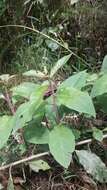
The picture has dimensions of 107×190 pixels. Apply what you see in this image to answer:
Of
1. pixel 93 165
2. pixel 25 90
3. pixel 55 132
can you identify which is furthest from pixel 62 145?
pixel 25 90

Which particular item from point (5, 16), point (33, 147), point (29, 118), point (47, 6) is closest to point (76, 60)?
point (47, 6)

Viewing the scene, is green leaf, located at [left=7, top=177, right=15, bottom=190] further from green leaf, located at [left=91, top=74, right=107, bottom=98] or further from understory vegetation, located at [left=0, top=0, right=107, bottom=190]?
green leaf, located at [left=91, top=74, right=107, bottom=98]

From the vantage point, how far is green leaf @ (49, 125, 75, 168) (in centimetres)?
176

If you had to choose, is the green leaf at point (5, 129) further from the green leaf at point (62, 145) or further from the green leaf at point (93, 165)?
the green leaf at point (93, 165)

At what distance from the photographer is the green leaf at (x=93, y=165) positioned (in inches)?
76.5

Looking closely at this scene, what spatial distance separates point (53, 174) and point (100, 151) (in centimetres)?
22

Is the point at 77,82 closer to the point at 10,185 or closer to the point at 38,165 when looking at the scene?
the point at 38,165

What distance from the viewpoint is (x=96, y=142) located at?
2.14m

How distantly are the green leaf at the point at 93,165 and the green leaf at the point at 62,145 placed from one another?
0.15 m

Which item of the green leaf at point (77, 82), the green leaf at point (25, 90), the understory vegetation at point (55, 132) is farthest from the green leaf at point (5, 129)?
the green leaf at point (77, 82)

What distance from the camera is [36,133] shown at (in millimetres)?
1914

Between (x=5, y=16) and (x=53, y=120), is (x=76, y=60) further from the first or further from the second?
(x=53, y=120)

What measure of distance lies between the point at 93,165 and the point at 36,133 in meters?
0.24

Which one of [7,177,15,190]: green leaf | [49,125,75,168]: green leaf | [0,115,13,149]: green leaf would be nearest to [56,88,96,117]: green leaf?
[49,125,75,168]: green leaf
